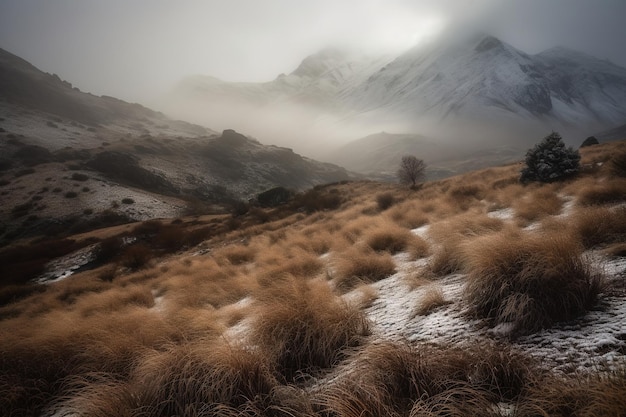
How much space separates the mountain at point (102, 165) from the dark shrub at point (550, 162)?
37391 millimetres

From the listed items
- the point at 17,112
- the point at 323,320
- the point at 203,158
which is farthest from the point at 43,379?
the point at 17,112

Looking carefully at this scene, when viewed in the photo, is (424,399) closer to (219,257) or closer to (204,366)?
(204,366)

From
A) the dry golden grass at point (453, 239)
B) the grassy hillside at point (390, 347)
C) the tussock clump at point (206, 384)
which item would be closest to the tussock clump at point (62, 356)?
the grassy hillside at point (390, 347)

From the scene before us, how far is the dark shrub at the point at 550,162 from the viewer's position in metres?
12.1

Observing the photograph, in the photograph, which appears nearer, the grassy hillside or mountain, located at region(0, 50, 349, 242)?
the grassy hillside

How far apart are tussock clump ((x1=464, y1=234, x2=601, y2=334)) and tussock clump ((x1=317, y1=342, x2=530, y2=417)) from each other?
55 cm

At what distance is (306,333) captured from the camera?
10.5 ft

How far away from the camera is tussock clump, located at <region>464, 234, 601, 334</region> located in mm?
2592

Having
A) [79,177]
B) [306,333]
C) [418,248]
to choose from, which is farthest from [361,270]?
[79,177]

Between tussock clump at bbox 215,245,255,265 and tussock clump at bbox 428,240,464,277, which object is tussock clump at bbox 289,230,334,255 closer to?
tussock clump at bbox 215,245,255,265

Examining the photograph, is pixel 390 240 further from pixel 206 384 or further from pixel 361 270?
pixel 206 384

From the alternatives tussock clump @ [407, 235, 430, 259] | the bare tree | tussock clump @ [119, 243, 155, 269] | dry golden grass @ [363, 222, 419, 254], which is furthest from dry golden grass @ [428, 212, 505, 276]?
the bare tree

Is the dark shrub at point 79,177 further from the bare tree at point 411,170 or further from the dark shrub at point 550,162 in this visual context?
the dark shrub at point 550,162

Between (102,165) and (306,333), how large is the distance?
5884cm
